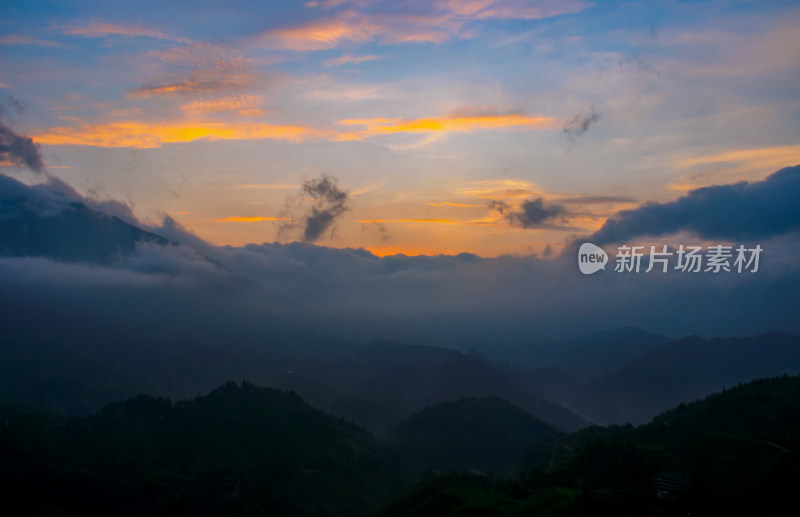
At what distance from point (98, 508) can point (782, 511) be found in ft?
365

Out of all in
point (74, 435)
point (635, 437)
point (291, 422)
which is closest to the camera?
point (635, 437)

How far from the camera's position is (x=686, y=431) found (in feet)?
398

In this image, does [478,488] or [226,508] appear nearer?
[478,488]

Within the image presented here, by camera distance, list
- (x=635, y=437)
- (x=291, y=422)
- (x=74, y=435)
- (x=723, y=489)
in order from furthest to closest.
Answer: (x=291, y=422), (x=74, y=435), (x=635, y=437), (x=723, y=489)

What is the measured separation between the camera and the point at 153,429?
Result: 559 feet

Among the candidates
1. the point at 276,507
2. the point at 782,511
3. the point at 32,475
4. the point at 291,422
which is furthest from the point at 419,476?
the point at 782,511

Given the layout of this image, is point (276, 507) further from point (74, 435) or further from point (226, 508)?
point (74, 435)

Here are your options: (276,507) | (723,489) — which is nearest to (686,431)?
(723,489)

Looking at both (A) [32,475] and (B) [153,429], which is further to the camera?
(B) [153,429]

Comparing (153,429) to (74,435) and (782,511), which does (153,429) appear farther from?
(782,511)

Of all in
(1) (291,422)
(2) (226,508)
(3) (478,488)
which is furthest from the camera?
(1) (291,422)

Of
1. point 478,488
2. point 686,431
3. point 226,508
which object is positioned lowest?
point 226,508

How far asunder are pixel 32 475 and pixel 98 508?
14136 mm

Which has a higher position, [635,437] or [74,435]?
[635,437]
